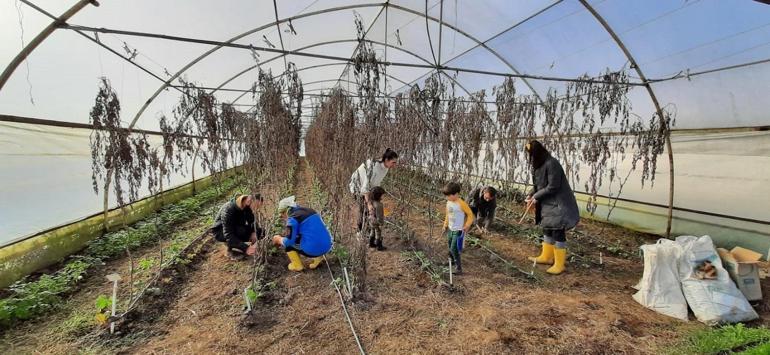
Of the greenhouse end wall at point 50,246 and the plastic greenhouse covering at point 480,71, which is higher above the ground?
the plastic greenhouse covering at point 480,71

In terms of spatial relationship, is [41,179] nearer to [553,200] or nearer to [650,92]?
[553,200]

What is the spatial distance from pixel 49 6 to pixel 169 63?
2.74m

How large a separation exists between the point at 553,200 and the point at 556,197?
0.17ft

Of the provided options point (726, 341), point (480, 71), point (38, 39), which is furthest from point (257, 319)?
point (480, 71)

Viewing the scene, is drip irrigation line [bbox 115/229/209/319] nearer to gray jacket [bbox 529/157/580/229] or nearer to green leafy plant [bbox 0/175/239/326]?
green leafy plant [bbox 0/175/239/326]

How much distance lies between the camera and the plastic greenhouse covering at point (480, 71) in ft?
12.7

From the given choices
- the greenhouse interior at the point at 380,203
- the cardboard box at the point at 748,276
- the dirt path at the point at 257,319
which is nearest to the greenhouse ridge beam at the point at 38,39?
the greenhouse interior at the point at 380,203

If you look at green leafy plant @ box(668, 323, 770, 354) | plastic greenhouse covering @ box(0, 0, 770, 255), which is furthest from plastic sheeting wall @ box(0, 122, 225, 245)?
green leafy plant @ box(668, 323, 770, 354)

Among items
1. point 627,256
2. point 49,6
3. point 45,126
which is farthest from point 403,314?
point 45,126

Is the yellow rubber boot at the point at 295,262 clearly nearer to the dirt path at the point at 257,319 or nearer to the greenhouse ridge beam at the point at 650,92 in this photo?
the dirt path at the point at 257,319

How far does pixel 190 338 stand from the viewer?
2.89 meters

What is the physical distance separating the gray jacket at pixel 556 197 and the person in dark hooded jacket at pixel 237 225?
3.59m

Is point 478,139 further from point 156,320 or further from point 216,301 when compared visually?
point 156,320

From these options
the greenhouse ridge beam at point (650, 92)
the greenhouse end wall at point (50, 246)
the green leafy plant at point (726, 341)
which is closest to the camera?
the green leafy plant at point (726, 341)
